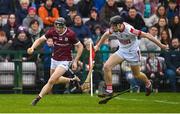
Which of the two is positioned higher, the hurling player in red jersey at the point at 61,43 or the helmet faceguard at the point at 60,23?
the helmet faceguard at the point at 60,23

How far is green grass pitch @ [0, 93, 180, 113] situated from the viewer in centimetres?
1695

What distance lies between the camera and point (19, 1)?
1005 inches

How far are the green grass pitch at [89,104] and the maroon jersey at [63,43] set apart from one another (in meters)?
1.23

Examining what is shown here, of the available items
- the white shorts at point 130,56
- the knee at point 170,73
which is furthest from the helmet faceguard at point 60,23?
the knee at point 170,73

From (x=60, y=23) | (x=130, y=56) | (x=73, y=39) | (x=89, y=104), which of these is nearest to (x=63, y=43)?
(x=73, y=39)

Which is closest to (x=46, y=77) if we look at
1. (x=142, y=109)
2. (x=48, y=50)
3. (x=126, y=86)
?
(x=48, y=50)

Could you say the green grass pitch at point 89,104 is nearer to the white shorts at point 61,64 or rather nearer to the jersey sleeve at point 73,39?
the white shorts at point 61,64

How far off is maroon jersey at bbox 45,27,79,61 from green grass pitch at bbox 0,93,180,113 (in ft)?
4.04

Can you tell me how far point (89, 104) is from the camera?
19000 millimetres

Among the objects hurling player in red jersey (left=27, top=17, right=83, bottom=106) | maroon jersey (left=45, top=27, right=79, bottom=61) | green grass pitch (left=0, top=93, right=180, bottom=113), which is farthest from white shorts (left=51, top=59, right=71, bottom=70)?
green grass pitch (left=0, top=93, right=180, bottom=113)

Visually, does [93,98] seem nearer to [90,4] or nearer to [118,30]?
[118,30]

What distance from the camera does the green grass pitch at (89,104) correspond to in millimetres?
16953

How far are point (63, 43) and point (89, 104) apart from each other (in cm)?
187

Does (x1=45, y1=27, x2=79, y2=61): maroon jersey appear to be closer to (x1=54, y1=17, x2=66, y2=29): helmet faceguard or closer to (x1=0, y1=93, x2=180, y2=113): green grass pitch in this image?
(x1=54, y1=17, x2=66, y2=29): helmet faceguard
